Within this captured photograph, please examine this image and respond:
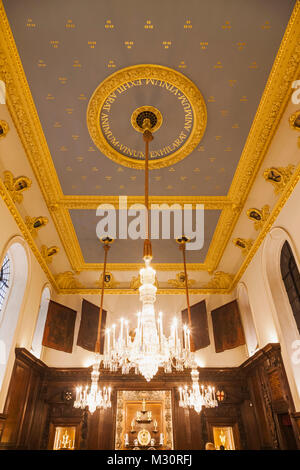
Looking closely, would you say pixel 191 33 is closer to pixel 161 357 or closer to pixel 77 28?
pixel 77 28

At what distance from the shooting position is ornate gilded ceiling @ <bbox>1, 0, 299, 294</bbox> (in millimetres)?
4762

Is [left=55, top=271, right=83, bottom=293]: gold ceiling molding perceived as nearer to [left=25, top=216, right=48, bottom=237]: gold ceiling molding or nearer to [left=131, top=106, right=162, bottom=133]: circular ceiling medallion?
[left=25, top=216, right=48, bottom=237]: gold ceiling molding

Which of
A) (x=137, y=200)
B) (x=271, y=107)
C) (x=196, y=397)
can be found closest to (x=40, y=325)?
(x=137, y=200)

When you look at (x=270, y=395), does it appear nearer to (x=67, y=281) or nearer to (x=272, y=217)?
(x=272, y=217)

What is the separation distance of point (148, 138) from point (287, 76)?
302 cm

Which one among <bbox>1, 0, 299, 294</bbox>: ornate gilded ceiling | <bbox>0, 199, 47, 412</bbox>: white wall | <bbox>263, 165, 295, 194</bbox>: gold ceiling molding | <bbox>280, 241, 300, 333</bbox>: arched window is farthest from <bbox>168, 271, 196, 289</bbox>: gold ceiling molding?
<bbox>263, 165, 295, 194</bbox>: gold ceiling molding

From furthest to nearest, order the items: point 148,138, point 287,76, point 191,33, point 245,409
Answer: point 245,409 < point 148,138 < point 287,76 < point 191,33

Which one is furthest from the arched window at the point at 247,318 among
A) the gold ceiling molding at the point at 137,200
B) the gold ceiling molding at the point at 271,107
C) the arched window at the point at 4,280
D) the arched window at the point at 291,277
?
the arched window at the point at 4,280

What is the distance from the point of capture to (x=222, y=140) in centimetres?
677

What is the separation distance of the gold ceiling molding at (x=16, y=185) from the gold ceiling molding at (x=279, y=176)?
6136mm

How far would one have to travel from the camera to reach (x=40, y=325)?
10070 mm

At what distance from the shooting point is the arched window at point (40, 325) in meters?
9.74

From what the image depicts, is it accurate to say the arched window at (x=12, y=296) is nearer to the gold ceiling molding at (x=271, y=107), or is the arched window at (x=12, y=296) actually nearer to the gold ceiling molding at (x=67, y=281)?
the gold ceiling molding at (x=67, y=281)
